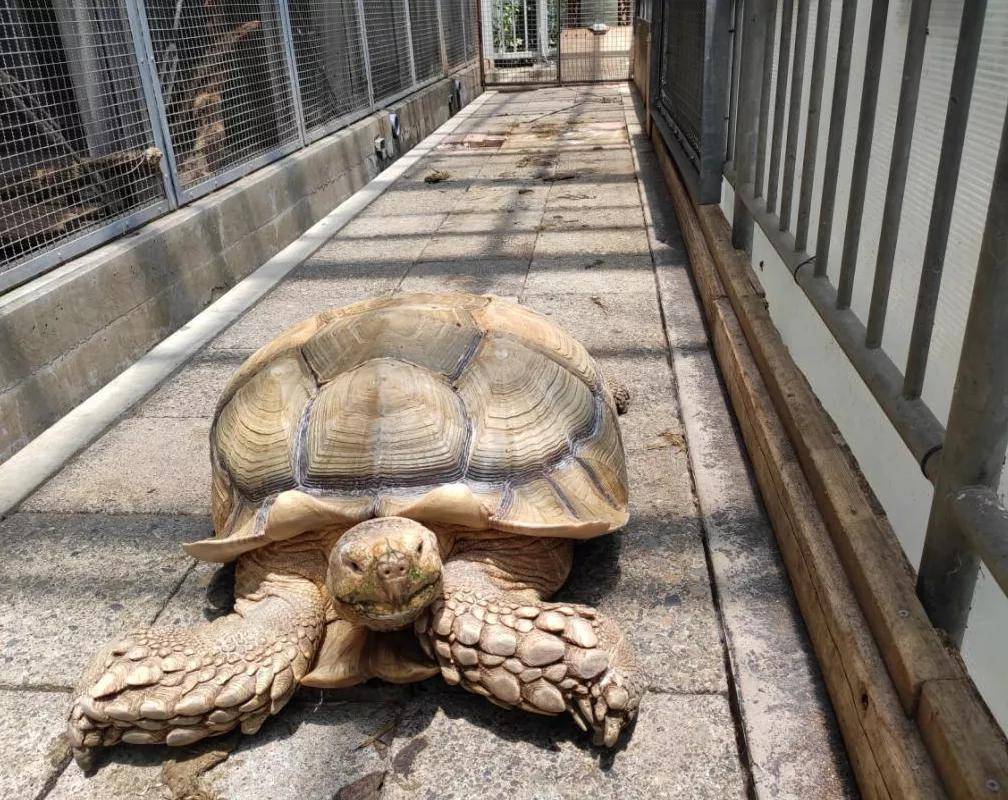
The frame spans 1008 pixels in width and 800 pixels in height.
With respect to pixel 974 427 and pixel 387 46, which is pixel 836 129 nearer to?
pixel 974 427

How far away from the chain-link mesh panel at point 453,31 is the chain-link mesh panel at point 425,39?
627 millimetres

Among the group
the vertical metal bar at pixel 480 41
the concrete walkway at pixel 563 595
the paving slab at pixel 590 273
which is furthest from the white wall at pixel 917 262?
the vertical metal bar at pixel 480 41

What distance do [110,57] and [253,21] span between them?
6.42ft

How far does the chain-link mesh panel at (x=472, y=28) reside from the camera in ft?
48.5

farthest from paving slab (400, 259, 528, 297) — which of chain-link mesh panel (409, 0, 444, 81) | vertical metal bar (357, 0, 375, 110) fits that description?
chain-link mesh panel (409, 0, 444, 81)

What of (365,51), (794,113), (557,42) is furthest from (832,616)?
(557,42)

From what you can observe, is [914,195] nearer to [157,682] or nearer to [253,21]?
[157,682]

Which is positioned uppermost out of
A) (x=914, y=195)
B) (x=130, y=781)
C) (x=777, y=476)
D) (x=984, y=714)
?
(x=914, y=195)

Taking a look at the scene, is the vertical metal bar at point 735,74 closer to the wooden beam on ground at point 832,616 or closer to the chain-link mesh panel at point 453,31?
the wooden beam on ground at point 832,616

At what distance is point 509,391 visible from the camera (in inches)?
85.5

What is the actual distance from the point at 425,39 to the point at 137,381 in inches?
346

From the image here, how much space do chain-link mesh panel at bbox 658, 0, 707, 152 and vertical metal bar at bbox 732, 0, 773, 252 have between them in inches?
37.7

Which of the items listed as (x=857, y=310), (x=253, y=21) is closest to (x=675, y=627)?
(x=857, y=310)

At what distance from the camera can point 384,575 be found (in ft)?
5.52
